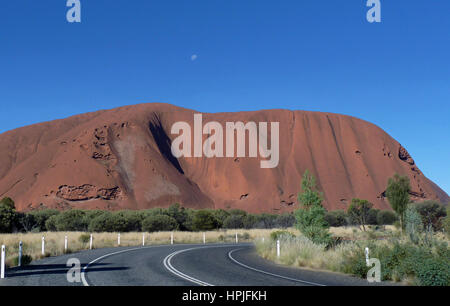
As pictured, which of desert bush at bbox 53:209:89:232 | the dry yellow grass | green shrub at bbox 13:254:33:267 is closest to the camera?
green shrub at bbox 13:254:33:267

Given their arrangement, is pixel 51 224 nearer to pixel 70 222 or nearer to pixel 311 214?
pixel 70 222

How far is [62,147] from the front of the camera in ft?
295

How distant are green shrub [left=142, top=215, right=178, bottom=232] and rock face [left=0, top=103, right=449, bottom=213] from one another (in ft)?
98.9

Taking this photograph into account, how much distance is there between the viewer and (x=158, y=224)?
4769cm

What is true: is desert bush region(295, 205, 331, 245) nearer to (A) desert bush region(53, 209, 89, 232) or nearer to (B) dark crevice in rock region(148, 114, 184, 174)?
(A) desert bush region(53, 209, 89, 232)

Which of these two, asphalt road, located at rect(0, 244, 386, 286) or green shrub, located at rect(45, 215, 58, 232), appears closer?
asphalt road, located at rect(0, 244, 386, 286)

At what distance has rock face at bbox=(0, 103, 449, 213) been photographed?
80.2 m

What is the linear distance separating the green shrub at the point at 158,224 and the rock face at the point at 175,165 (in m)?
30.2

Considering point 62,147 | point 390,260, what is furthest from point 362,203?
point 62,147

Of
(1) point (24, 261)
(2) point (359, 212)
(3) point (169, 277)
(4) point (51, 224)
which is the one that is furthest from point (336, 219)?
(3) point (169, 277)

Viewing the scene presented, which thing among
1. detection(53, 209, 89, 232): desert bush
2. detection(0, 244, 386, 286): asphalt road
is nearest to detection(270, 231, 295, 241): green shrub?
detection(0, 244, 386, 286): asphalt road

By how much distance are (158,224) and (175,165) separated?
159 ft
